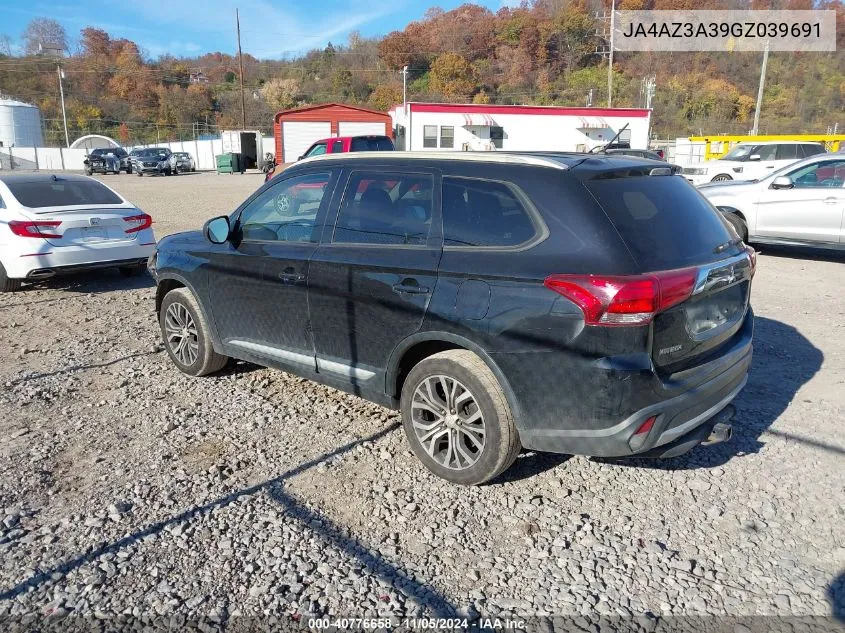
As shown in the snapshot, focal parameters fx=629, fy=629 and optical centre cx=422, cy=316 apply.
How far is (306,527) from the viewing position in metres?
3.16

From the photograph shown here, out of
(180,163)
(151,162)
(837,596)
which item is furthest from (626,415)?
(180,163)

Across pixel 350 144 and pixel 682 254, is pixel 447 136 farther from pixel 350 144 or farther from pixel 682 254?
pixel 682 254

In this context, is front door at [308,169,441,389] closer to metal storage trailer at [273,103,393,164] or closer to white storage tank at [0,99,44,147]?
metal storage trailer at [273,103,393,164]

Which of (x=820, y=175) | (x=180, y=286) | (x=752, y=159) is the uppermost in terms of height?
(x=752, y=159)

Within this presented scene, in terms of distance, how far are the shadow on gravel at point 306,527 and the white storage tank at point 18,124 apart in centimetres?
7321

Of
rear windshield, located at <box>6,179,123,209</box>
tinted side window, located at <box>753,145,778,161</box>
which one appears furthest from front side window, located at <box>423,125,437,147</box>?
rear windshield, located at <box>6,179,123,209</box>

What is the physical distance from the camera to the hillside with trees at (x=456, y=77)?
248ft

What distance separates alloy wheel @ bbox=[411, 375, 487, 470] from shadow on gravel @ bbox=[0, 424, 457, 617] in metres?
0.72

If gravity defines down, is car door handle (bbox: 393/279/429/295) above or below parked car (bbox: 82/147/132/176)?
below

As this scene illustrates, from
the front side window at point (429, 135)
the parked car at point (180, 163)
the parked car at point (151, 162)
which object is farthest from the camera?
the parked car at point (180, 163)

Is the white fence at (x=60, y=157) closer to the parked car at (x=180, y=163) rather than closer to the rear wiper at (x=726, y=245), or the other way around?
the parked car at (x=180, y=163)

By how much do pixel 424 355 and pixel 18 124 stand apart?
7674 cm

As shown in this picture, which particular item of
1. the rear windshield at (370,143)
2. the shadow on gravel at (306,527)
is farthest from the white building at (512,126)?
the shadow on gravel at (306,527)

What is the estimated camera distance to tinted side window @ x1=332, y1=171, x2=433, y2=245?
142 inches
